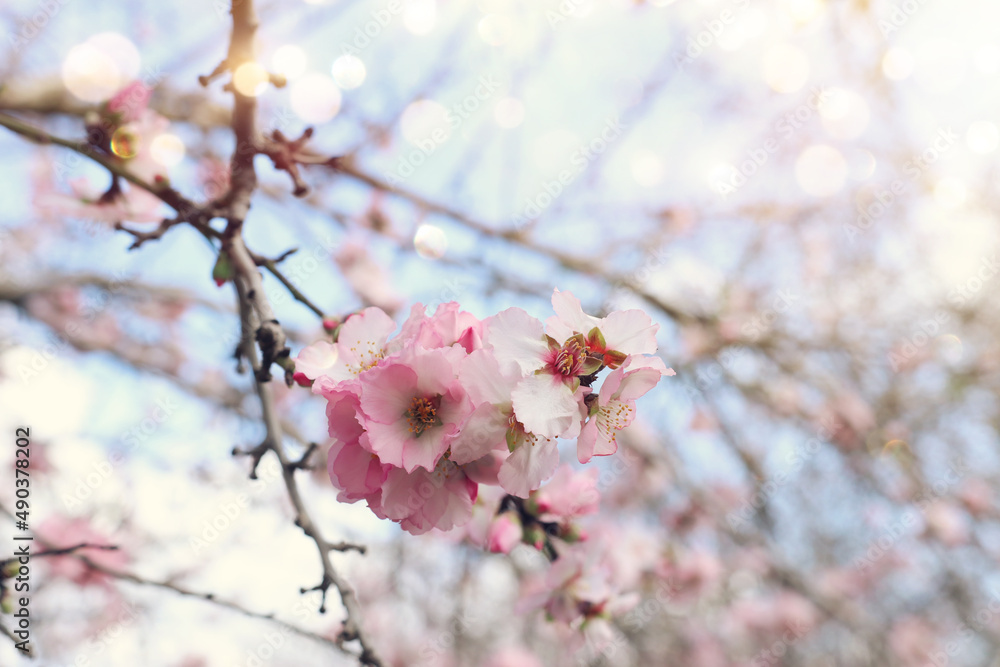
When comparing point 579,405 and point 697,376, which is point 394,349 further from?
point 697,376

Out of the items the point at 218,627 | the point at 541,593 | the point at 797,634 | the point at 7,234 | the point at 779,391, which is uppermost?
the point at 541,593

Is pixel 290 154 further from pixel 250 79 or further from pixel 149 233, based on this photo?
pixel 149 233

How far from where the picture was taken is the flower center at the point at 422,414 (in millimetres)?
813

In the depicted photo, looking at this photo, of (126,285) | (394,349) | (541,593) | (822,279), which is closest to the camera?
(394,349)

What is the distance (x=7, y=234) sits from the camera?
3.59 metres

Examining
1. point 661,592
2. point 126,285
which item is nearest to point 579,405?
point 661,592

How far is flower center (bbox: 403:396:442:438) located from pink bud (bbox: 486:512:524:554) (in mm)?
528

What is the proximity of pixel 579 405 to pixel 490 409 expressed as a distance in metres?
0.12

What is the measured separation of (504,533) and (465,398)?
589 mm

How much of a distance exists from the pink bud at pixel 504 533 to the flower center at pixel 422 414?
0.53 meters

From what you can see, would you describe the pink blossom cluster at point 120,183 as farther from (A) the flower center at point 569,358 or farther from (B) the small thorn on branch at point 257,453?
(A) the flower center at point 569,358

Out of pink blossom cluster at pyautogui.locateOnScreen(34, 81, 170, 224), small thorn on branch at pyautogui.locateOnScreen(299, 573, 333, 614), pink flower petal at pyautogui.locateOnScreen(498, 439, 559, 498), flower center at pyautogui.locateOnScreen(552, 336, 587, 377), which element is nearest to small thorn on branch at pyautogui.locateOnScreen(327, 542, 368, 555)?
small thorn on branch at pyautogui.locateOnScreen(299, 573, 333, 614)

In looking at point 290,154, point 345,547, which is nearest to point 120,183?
point 290,154

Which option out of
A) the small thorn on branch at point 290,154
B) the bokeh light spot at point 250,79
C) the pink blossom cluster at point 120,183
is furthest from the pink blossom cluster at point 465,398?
the pink blossom cluster at point 120,183
